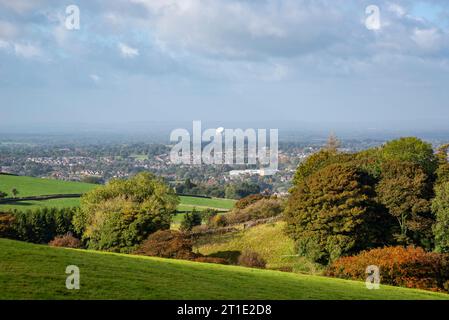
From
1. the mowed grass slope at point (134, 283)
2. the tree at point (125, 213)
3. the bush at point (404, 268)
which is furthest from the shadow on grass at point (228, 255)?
the mowed grass slope at point (134, 283)

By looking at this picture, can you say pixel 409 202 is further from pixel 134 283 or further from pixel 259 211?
pixel 134 283

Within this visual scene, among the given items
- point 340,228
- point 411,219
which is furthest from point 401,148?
point 340,228

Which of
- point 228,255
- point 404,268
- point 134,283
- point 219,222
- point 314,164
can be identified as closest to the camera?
point 134,283

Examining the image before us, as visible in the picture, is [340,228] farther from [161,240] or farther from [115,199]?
[115,199]

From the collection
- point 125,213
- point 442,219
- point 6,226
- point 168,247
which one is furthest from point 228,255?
point 6,226

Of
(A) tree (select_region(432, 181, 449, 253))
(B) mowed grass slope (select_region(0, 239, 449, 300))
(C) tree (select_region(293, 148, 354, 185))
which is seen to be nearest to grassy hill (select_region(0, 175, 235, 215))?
(C) tree (select_region(293, 148, 354, 185))

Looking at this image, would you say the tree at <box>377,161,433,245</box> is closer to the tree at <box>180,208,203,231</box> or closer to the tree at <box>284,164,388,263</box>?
the tree at <box>284,164,388,263</box>
